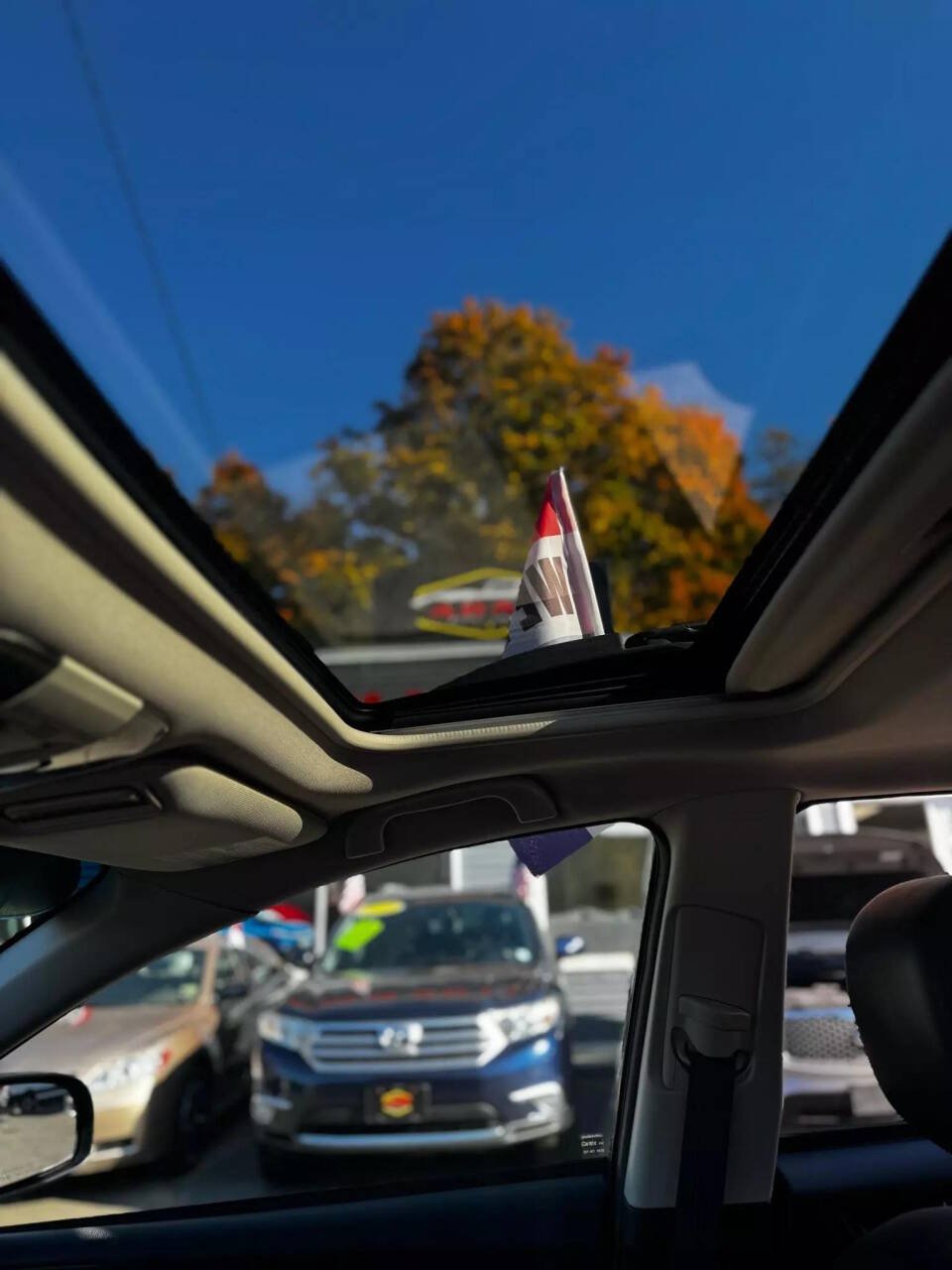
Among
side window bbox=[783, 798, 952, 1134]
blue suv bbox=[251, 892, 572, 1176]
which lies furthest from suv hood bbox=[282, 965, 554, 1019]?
side window bbox=[783, 798, 952, 1134]

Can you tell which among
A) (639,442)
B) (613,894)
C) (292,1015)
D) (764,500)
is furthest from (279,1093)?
(764,500)

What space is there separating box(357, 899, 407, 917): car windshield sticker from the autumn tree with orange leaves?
14.7 ft

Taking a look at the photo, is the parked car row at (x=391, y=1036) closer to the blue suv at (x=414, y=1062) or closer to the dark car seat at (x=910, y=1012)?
the blue suv at (x=414, y=1062)

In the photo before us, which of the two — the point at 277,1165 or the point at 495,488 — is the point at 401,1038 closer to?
the point at 277,1165

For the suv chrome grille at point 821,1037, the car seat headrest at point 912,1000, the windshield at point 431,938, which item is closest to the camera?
the car seat headrest at point 912,1000

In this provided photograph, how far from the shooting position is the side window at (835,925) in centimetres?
413

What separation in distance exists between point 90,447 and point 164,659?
323 millimetres

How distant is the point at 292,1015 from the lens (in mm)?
6156

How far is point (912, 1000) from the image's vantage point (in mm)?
1698

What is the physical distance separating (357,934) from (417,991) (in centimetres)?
91

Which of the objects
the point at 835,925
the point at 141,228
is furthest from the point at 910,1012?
the point at 835,925

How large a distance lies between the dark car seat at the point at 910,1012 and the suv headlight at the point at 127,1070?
375cm

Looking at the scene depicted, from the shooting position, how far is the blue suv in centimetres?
565

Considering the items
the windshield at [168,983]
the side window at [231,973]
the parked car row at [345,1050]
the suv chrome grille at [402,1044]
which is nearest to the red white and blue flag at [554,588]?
the parked car row at [345,1050]
